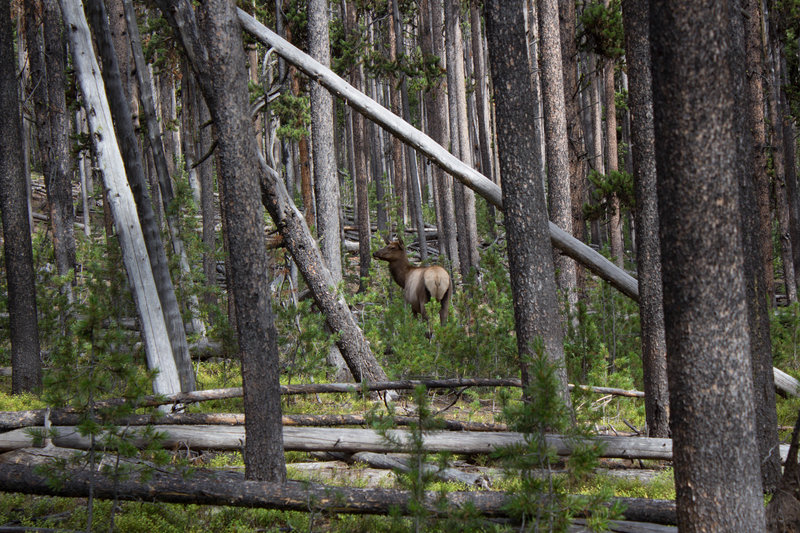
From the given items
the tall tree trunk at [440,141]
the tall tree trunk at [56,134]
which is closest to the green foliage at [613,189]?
the tall tree trunk at [440,141]

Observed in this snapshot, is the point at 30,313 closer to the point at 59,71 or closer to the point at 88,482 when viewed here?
the point at 88,482

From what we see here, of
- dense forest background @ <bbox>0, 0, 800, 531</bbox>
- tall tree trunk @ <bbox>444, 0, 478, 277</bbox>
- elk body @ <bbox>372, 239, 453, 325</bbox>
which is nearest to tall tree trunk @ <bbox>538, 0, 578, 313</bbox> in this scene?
dense forest background @ <bbox>0, 0, 800, 531</bbox>

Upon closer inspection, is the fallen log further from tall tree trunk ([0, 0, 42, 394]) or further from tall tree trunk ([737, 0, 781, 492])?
tall tree trunk ([0, 0, 42, 394])

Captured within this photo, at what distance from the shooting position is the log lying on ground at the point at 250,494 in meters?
4.26

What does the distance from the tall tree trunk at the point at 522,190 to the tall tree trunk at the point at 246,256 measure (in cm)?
209

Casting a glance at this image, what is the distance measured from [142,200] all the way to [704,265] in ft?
23.0

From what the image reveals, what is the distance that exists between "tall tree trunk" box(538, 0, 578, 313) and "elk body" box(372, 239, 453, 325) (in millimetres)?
2355

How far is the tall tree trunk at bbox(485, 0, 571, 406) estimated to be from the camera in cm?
526

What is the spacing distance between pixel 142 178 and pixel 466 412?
17.1 feet

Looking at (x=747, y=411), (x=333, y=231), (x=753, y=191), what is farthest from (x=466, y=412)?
(x=747, y=411)

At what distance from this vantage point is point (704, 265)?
298 cm

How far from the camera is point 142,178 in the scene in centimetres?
830

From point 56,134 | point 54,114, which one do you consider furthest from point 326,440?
point 54,114

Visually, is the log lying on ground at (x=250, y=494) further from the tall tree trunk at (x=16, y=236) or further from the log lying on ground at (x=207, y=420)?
the tall tree trunk at (x=16, y=236)
